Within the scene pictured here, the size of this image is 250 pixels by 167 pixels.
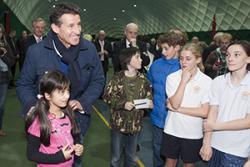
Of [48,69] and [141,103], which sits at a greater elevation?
[48,69]

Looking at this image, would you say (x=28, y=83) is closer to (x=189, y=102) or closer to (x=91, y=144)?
(x=189, y=102)

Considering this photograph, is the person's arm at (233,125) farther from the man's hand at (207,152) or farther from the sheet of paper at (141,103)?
the sheet of paper at (141,103)

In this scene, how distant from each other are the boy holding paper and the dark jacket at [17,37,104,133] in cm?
120

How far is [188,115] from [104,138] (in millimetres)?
3365

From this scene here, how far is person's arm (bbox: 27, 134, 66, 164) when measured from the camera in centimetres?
337

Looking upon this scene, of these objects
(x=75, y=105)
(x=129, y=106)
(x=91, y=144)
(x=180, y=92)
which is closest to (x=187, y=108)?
(x=180, y=92)

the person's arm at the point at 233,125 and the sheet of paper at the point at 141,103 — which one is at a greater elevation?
the person's arm at the point at 233,125

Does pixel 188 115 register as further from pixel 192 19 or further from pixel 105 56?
pixel 192 19

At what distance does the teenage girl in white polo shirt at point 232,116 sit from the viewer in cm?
394

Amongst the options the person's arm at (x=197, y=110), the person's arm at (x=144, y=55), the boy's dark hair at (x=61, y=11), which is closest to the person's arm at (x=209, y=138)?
the person's arm at (x=197, y=110)

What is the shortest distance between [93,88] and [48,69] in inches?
19.3

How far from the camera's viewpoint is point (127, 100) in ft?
17.3

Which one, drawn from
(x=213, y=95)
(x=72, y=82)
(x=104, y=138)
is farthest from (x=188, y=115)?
(x=104, y=138)

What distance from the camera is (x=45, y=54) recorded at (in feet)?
12.4
